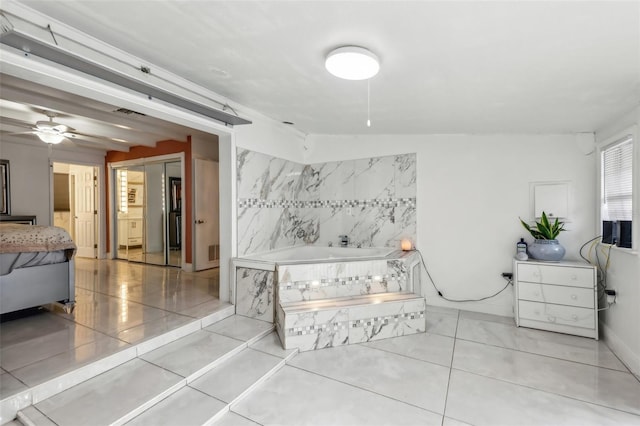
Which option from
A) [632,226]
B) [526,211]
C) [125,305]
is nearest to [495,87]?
[632,226]

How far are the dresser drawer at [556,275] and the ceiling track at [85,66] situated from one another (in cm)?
339

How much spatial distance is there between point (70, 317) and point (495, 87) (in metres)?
4.17

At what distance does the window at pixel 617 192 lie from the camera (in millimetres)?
2418

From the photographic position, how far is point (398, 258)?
319 cm

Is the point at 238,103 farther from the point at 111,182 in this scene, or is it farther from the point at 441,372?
the point at 111,182

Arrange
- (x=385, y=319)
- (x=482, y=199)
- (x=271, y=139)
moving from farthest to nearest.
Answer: (x=271, y=139) < (x=482, y=199) < (x=385, y=319)

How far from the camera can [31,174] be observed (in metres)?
5.12

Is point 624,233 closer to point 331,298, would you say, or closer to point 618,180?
point 618,180

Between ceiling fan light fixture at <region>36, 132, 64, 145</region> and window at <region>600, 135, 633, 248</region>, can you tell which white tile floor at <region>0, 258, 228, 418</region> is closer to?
ceiling fan light fixture at <region>36, 132, 64, 145</region>

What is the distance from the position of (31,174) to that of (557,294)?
305 inches

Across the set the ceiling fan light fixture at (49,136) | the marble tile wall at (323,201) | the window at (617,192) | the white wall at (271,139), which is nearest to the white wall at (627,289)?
the window at (617,192)

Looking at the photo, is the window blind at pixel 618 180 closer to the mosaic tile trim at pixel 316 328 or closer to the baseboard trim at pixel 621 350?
the baseboard trim at pixel 621 350

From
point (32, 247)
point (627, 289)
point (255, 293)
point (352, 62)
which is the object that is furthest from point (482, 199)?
point (32, 247)

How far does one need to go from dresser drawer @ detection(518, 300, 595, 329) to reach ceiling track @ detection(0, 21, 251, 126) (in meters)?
3.60
